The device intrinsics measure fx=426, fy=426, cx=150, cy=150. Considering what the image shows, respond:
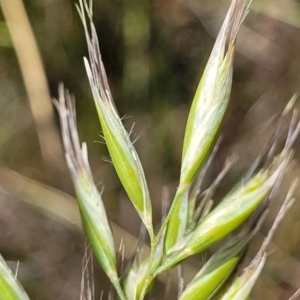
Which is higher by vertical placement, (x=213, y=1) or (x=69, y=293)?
(x=213, y=1)

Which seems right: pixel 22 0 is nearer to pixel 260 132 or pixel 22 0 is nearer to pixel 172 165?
pixel 172 165

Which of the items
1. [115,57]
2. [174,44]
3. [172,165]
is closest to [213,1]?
[174,44]

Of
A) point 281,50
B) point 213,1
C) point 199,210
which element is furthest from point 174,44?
point 199,210

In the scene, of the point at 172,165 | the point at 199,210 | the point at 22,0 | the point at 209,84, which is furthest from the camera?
the point at 172,165

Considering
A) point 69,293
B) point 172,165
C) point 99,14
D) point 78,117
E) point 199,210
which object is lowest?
point 69,293

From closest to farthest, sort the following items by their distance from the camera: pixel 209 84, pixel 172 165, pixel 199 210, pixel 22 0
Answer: pixel 209 84 < pixel 199 210 < pixel 22 0 < pixel 172 165

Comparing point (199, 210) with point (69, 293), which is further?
point (69, 293)

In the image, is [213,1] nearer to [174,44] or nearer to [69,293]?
[174,44]
